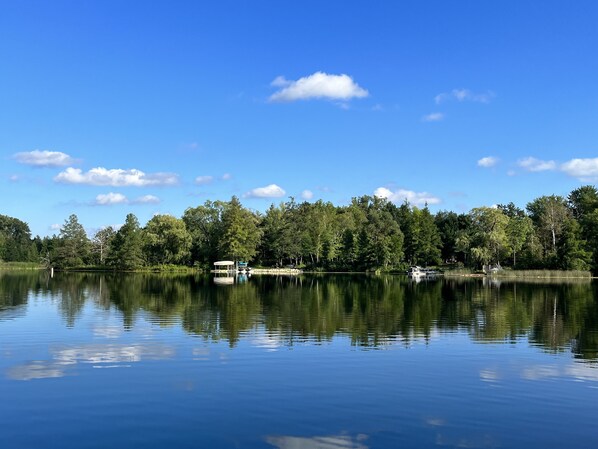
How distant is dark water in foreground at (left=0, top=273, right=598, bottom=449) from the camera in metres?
9.81

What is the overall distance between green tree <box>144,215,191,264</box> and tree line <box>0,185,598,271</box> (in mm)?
210

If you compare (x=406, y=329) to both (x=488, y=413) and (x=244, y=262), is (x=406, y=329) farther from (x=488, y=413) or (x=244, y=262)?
(x=244, y=262)

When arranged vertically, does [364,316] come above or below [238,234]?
below

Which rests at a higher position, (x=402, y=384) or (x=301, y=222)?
(x=301, y=222)

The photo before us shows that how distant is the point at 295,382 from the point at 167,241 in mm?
98941

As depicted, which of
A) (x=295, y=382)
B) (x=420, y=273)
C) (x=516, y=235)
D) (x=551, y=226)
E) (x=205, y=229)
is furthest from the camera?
(x=205, y=229)

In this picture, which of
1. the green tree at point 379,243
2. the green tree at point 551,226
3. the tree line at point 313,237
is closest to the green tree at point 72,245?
the tree line at point 313,237

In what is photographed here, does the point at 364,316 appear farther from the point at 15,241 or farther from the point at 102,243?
the point at 15,241

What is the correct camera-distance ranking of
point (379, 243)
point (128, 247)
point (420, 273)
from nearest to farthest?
point (420, 273) < point (379, 243) < point (128, 247)

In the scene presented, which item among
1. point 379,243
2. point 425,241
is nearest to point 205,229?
point 379,243

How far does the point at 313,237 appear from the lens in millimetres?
112312

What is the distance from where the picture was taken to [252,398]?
12094 millimetres

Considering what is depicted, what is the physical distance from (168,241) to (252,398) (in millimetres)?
100112

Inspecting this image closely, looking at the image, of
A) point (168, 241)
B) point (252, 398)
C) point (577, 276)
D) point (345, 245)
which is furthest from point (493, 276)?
point (252, 398)
